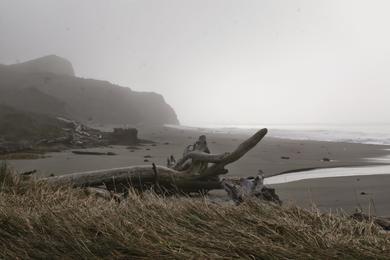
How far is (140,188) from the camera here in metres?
6.53

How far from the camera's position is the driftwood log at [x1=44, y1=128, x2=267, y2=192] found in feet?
20.4

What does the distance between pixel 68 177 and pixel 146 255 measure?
397 cm

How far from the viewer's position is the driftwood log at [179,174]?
6.20m

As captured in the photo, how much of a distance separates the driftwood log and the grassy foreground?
2961 mm

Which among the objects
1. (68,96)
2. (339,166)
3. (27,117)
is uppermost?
(68,96)

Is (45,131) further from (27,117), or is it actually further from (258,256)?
(258,256)

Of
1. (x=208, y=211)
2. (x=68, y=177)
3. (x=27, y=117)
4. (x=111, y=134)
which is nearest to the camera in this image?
(x=208, y=211)

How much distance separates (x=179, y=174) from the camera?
6691 millimetres

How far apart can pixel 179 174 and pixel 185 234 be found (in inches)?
166

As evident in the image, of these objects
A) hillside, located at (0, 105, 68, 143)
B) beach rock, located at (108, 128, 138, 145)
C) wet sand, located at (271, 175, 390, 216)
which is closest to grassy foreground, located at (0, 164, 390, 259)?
wet sand, located at (271, 175, 390, 216)

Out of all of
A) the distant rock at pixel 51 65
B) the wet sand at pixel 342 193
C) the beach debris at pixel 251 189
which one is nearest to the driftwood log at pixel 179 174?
the beach debris at pixel 251 189

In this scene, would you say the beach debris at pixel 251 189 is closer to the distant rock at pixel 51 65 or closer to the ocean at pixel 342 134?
the ocean at pixel 342 134

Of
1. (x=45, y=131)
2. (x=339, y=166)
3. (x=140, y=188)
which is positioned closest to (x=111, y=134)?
(x=45, y=131)

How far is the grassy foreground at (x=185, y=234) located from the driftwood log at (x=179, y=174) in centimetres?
296
